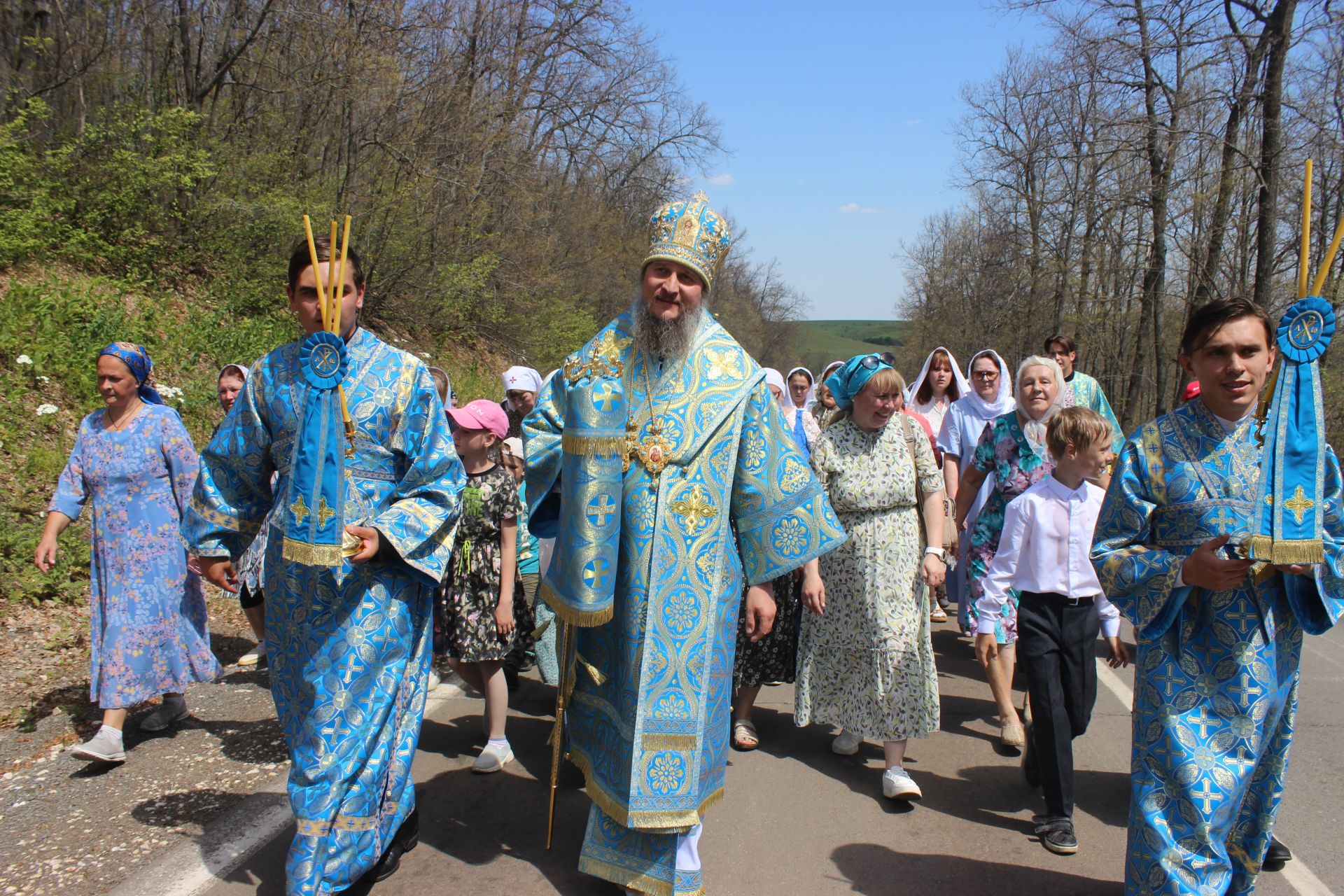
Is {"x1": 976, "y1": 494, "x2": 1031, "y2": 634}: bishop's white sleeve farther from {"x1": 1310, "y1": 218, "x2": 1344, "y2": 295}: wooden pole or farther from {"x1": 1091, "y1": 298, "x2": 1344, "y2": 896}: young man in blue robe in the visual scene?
{"x1": 1310, "y1": 218, "x2": 1344, "y2": 295}: wooden pole

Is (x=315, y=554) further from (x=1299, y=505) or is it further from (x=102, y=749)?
(x=1299, y=505)

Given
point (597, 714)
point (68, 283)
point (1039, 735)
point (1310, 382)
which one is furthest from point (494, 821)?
point (68, 283)

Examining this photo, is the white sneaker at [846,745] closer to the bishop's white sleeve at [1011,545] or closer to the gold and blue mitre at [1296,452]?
the bishop's white sleeve at [1011,545]

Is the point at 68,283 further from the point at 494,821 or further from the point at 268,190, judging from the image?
the point at 494,821

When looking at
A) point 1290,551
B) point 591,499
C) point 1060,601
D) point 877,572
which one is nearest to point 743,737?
point 877,572

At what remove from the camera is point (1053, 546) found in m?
4.40

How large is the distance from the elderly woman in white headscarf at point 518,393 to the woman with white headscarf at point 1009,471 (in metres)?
3.12

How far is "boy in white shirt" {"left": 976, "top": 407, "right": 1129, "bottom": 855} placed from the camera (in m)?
4.21

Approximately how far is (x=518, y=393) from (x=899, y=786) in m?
3.87

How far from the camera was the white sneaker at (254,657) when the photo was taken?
6.42m

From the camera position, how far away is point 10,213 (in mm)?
9992

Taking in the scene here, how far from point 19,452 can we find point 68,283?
2.85m

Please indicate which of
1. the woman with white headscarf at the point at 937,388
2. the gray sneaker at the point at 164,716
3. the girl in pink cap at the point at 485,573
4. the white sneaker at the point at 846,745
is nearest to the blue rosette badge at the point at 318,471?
the girl in pink cap at the point at 485,573

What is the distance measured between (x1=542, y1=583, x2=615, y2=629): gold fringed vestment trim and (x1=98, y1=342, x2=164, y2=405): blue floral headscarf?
289cm
